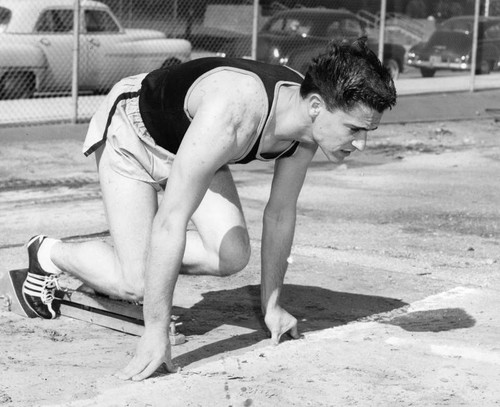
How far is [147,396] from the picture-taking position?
13.2ft

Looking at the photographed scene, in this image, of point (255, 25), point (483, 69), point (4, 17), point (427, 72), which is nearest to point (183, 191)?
point (255, 25)

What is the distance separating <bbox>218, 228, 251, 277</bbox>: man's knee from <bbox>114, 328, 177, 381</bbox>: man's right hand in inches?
24.2

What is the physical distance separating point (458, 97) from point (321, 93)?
13.2 metres

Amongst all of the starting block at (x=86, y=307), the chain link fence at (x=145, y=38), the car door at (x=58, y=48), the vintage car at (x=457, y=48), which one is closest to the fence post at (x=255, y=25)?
the chain link fence at (x=145, y=38)

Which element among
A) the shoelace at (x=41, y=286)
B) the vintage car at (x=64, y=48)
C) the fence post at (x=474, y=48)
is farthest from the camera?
the fence post at (x=474, y=48)

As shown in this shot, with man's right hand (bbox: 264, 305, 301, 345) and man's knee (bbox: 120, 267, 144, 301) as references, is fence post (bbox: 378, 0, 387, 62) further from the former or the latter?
man's knee (bbox: 120, 267, 144, 301)

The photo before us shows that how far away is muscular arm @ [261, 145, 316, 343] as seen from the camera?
184 inches

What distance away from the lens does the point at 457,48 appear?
58.1 feet

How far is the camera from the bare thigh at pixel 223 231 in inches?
183

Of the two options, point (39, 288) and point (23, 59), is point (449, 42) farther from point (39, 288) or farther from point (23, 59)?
point (39, 288)

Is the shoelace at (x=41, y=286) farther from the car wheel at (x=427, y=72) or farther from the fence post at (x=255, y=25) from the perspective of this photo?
the car wheel at (x=427, y=72)

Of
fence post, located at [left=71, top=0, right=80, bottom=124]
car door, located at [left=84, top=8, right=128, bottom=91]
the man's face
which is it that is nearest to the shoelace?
the man's face

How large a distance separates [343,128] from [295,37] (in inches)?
431

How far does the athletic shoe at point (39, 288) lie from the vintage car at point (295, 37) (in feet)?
30.2
